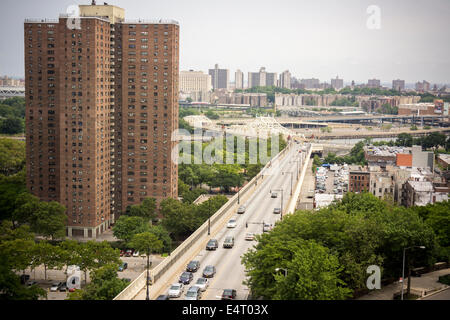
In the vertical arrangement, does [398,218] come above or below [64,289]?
above

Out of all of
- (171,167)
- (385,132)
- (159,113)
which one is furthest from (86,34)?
(385,132)

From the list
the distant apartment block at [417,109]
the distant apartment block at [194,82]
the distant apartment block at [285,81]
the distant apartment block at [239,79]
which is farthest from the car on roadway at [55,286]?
the distant apartment block at [239,79]

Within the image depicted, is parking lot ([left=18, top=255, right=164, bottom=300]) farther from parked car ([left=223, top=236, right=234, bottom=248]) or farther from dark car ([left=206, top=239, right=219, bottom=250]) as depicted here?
parked car ([left=223, top=236, right=234, bottom=248])

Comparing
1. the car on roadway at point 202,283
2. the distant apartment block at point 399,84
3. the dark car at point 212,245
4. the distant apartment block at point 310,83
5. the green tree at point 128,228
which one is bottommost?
the green tree at point 128,228

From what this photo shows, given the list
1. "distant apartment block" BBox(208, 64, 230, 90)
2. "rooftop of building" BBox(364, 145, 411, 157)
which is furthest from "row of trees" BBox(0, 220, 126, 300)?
Result: "distant apartment block" BBox(208, 64, 230, 90)

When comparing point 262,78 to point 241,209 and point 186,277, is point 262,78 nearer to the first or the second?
point 241,209

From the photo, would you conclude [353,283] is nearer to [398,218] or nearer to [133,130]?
[398,218]

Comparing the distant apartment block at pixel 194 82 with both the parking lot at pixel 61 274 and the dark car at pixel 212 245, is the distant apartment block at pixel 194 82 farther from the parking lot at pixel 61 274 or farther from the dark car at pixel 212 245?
the dark car at pixel 212 245
